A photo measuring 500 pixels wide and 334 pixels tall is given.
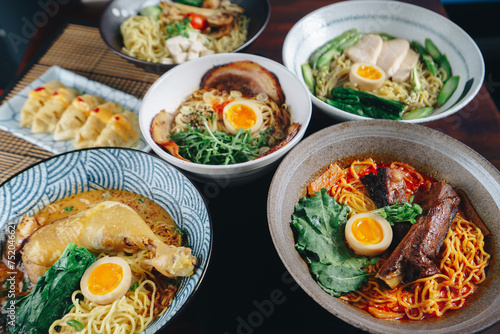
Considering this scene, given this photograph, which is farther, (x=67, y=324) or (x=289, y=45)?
(x=289, y=45)

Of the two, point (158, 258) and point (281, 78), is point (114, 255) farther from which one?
point (281, 78)

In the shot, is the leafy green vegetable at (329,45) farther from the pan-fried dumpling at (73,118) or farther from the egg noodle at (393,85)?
the pan-fried dumpling at (73,118)

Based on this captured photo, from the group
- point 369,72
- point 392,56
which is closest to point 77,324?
point 369,72

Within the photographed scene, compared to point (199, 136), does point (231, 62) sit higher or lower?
higher

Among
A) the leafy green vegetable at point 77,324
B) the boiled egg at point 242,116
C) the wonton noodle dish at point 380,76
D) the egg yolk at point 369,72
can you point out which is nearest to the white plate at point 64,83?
the boiled egg at point 242,116

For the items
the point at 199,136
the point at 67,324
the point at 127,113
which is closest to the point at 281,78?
the point at 199,136

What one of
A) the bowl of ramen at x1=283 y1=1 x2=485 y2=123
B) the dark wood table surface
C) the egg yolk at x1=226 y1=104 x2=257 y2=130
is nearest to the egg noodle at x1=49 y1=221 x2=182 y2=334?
the dark wood table surface

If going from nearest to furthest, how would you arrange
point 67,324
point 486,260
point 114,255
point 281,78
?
point 67,324
point 486,260
point 114,255
point 281,78

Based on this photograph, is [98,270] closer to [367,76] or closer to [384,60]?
[367,76]
